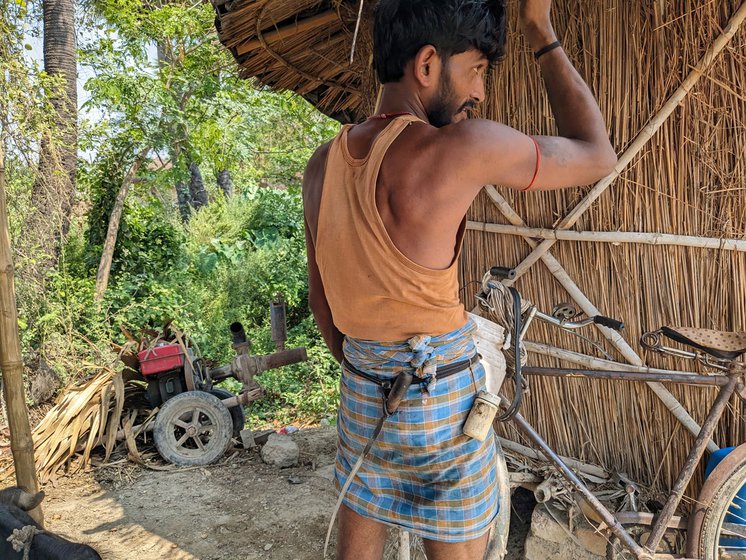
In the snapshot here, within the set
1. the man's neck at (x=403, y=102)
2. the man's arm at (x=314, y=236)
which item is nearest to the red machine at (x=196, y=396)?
the man's arm at (x=314, y=236)

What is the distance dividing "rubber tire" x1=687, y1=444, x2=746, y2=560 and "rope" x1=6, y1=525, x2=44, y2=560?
7.91 feet

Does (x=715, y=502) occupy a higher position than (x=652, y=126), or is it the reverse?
(x=652, y=126)

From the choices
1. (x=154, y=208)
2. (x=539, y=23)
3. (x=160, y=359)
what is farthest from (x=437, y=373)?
(x=154, y=208)

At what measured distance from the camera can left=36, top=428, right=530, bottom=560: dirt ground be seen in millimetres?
3562

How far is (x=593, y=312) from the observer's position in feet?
8.77

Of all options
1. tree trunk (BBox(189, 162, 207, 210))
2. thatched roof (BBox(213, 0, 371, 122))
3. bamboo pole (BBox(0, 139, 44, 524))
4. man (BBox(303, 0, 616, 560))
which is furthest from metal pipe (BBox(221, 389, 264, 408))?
tree trunk (BBox(189, 162, 207, 210))

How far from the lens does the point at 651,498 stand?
2.66 metres

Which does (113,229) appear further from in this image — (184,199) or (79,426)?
(184,199)

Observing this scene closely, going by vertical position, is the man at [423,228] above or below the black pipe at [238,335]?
above

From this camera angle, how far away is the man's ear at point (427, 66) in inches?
55.2

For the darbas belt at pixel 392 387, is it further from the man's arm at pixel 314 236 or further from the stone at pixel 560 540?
the stone at pixel 560 540

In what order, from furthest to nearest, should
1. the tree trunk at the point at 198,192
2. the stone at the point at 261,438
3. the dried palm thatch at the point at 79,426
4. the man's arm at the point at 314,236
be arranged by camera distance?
the tree trunk at the point at 198,192, the stone at the point at 261,438, the dried palm thatch at the point at 79,426, the man's arm at the point at 314,236

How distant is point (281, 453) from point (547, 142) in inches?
161

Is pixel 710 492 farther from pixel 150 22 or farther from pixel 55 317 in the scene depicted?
pixel 150 22
